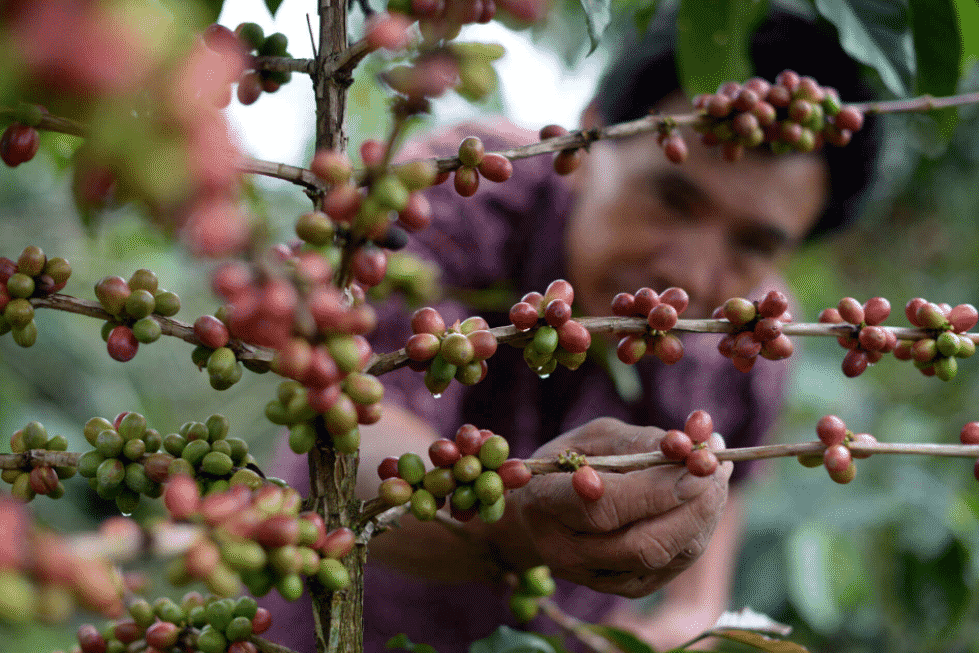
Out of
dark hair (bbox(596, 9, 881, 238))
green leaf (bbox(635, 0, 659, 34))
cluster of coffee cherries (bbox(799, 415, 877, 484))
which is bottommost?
cluster of coffee cherries (bbox(799, 415, 877, 484))

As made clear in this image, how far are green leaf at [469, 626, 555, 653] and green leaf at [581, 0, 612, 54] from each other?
0.49m

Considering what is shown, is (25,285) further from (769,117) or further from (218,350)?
(769,117)

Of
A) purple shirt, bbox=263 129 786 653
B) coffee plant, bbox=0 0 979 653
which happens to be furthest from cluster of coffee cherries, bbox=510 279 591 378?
purple shirt, bbox=263 129 786 653

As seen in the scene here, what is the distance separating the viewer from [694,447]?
50cm

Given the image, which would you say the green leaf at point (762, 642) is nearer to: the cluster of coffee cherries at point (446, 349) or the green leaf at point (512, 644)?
the green leaf at point (512, 644)

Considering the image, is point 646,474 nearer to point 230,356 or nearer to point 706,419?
point 706,419

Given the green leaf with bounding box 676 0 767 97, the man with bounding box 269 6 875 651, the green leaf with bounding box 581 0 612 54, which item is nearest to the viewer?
the green leaf with bounding box 581 0 612 54

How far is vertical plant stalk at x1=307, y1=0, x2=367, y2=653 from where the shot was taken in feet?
1.47

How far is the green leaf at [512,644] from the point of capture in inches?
25.9

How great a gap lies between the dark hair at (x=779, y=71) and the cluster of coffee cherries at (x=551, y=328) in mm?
876

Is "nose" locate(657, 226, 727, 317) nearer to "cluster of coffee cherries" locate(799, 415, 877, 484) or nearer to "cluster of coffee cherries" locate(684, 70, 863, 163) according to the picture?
"cluster of coffee cherries" locate(684, 70, 863, 163)

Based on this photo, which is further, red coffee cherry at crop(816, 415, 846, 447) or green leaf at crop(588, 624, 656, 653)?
green leaf at crop(588, 624, 656, 653)

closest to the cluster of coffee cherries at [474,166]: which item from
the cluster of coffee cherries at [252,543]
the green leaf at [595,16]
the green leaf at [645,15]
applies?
the green leaf at [595,16]

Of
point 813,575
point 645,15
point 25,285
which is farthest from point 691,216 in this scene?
point 813,575
